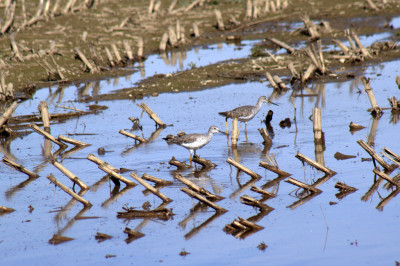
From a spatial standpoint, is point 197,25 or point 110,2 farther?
point 110,2

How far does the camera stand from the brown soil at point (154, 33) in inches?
1065

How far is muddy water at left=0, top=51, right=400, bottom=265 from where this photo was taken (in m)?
10.8

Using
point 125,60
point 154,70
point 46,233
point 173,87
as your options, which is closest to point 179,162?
point 46,233

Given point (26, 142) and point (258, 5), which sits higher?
point (258, 5)

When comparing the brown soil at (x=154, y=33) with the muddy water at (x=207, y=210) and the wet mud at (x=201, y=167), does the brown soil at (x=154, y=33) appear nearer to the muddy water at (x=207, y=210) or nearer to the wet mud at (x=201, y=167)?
the wet mud at (x=201, y=167)

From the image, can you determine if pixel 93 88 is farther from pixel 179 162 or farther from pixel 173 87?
pixel 179 162

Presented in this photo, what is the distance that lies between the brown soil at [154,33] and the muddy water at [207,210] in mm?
5831

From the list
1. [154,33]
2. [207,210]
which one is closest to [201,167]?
[207,210]

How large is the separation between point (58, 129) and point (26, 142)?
4.79 feet

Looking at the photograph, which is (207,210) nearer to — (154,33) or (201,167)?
(201,167)

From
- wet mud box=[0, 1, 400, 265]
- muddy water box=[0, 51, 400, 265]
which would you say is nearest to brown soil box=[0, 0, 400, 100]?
wet mud box=[0, 1, 400, 265]

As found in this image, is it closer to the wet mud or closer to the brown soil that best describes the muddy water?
the wet mud

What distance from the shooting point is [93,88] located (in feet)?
87.4

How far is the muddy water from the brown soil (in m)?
5.83
